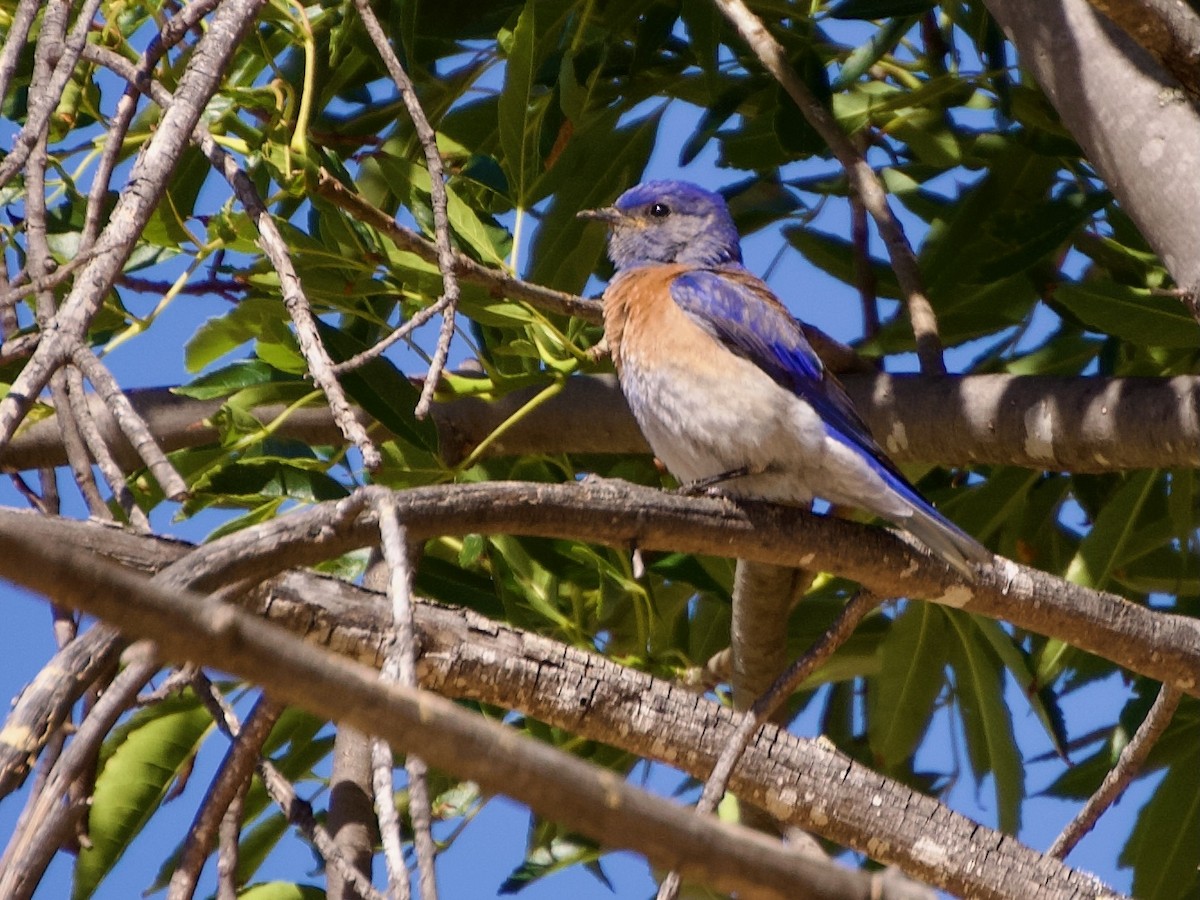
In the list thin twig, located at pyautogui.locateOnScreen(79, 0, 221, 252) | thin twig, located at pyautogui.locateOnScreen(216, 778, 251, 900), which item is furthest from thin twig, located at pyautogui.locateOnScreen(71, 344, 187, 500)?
thin twig, located at pyautogui.locateOnScreen(216, 778, 251, 900)

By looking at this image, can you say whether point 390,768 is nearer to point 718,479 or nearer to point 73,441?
point 73,441

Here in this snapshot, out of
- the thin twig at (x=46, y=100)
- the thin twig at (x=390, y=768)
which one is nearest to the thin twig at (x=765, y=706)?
the thin twig at (x=390, y=768)

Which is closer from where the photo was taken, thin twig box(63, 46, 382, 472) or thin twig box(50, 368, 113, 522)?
thin twig box(63, 46, 382, 472)

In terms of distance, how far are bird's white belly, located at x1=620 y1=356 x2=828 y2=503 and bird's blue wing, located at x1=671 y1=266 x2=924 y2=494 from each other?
0.15 ft

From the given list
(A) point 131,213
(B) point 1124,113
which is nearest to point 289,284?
(A) point 131,213

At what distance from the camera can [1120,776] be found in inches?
105

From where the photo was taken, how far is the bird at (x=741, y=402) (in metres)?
3.33

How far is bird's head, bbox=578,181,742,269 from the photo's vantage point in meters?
4.39

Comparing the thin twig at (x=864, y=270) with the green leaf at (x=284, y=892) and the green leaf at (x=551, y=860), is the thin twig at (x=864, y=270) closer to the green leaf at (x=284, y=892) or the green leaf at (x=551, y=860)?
the green leaf at (x=551, y=860)

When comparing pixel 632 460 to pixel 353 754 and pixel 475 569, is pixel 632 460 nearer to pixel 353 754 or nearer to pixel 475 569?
pixel 475 569

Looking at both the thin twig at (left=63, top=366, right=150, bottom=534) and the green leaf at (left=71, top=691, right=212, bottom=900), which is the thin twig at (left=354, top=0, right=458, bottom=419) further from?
the green leaf at (left=71, top=691, right=212, bottom=900)

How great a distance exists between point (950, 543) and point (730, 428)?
76 centimetres

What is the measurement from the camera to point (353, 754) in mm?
3000

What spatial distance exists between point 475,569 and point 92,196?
5.62 ft
